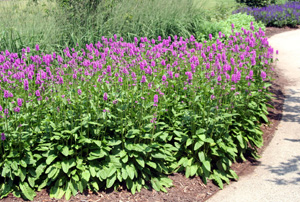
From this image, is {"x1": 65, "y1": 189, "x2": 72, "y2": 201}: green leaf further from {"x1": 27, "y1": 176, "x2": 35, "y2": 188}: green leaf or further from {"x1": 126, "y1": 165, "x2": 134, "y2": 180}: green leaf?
{"x1": 126, "y1": 165, "x2": 134, "y2": 180}: green leaf

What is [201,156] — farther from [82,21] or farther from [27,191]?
[82,21]

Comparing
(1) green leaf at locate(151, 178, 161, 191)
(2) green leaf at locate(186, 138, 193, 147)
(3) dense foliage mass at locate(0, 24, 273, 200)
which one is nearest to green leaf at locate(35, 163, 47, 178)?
(3) dense foliage mass at locate(0, 24, 273, 200)


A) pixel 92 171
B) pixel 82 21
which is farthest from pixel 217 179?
pixel 82 21

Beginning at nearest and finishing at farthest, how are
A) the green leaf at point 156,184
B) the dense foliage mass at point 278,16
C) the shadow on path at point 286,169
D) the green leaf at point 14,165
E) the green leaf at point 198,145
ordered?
the green leaf at point 14,165
the green leaf at point 156,184
the green leaf at point 198,145
the shadow on path at point 286,169
the dense foliage mass at point 278,16

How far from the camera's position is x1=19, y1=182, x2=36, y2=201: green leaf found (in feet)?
12.6

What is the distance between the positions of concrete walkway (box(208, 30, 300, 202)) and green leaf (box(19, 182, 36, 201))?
6.75ft

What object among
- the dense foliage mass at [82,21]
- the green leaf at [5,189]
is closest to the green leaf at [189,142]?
the green leaf at [5,189]

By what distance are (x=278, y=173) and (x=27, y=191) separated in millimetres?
3240

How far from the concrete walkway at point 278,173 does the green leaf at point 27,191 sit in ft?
6.75

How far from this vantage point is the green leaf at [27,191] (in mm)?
3828

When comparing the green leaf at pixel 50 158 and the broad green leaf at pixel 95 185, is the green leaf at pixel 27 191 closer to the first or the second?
the green leaf at pixel 50 158

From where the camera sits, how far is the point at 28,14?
8.33 metres

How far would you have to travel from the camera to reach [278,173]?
480 cm

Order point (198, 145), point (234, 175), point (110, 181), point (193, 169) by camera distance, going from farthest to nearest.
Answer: point (234, 175) → point (193, 169) → point (198, 145) → point (110, 181)
